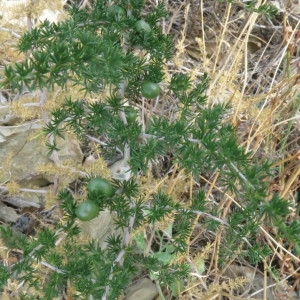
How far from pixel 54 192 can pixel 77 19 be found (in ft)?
2.63

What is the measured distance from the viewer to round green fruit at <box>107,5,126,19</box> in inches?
37.4

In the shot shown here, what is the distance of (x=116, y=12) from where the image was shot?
0.95 meters

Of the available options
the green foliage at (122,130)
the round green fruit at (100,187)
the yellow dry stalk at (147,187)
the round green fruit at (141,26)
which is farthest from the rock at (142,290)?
the round green fruit at (141,26)

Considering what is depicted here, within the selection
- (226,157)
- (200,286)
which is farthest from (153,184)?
(226,157)

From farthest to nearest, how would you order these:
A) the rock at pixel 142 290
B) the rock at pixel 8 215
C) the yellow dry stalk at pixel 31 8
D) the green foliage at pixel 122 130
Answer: the rock at pixel 8 215 < the rock at pixel 142 290 < the yellow dry stalk at pixel 31 8 < the green foliage at pixel 122 130

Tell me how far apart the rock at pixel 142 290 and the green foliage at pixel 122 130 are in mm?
545

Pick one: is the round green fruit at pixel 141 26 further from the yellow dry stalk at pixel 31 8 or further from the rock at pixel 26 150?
the rock at pixel 26 150

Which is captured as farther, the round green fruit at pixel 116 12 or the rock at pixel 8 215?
the rock at pixel 8 215

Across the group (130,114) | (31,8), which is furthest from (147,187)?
(31,8)

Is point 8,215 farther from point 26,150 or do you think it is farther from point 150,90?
point 150,90

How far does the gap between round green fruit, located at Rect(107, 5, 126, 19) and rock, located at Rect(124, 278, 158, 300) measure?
1.14 metres

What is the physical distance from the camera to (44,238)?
1.04 metres

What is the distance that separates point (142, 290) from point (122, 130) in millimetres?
963

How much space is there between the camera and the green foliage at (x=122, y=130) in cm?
79
